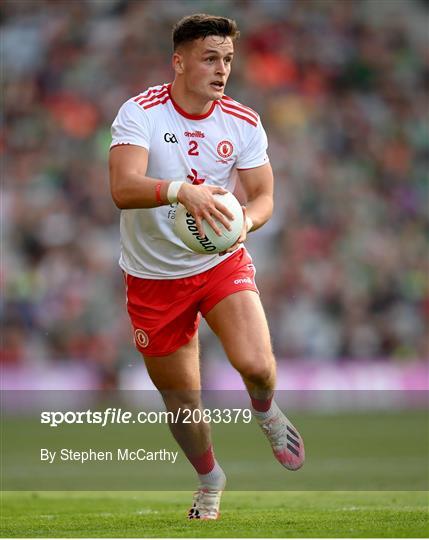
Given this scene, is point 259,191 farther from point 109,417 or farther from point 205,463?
point 109,417

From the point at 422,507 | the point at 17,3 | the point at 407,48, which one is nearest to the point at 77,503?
the point at 422,507

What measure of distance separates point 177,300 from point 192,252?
0.33 metres

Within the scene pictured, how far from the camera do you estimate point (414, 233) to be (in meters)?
22.8

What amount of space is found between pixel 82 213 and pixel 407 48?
787cm

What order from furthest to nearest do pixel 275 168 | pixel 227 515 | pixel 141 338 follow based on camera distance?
1. pixel 275 168
2. pixel 227 515
3. pixel 141 338

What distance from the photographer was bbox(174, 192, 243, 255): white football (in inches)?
306

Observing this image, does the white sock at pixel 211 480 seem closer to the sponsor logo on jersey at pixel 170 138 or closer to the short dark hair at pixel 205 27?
the sponsor logo on jersey at pixel 170 138

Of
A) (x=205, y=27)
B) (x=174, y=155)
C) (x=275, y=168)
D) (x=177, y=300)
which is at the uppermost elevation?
(x=205, y=27)

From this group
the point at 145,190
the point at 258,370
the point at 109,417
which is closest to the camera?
the point at 145,190

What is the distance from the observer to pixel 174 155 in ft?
27.2

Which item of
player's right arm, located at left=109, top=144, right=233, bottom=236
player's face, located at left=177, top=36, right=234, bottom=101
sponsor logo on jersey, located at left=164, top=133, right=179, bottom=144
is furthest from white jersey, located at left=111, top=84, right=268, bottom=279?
player's face, located at left=177, top=36, right=234, bottom=101

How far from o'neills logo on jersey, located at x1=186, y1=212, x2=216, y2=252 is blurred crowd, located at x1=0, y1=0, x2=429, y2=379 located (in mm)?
12370

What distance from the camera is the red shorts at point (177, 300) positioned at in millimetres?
8367

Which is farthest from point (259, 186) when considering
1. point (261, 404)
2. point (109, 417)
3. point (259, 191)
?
point (109, 417)
